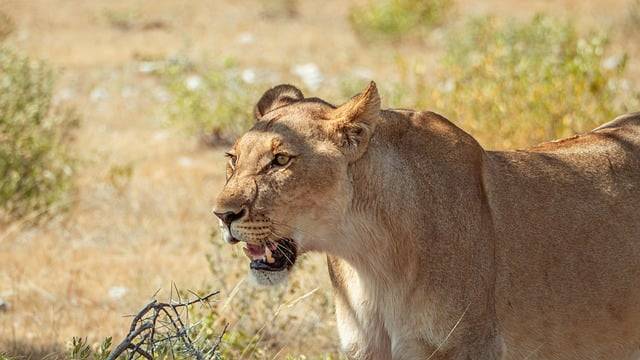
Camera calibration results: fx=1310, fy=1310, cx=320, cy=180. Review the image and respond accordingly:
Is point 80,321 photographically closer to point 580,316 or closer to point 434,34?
point 580,316

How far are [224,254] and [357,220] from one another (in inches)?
148

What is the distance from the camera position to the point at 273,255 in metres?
3.87

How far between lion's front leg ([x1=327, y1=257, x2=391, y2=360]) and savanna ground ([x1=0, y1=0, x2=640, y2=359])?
1.65ft

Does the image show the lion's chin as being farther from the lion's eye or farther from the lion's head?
the lion's eye

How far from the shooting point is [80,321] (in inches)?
250

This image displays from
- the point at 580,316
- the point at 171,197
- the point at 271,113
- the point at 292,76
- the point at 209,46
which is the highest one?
the point at 209,46

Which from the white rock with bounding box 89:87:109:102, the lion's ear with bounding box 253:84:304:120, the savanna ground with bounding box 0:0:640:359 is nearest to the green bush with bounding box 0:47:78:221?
the savanna ground with bounding box 0:0:640:359

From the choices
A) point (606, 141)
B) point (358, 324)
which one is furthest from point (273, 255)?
point (606, 141)

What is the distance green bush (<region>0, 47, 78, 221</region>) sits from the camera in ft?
27.6

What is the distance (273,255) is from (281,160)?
0.99 ft

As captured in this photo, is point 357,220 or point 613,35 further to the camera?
point 613,35

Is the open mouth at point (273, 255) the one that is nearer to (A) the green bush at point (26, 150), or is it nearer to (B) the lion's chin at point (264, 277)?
(B) the lion's chin at point (264, 277)

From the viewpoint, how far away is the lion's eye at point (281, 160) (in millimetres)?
3760

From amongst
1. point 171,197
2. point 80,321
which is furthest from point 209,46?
point 80,321
